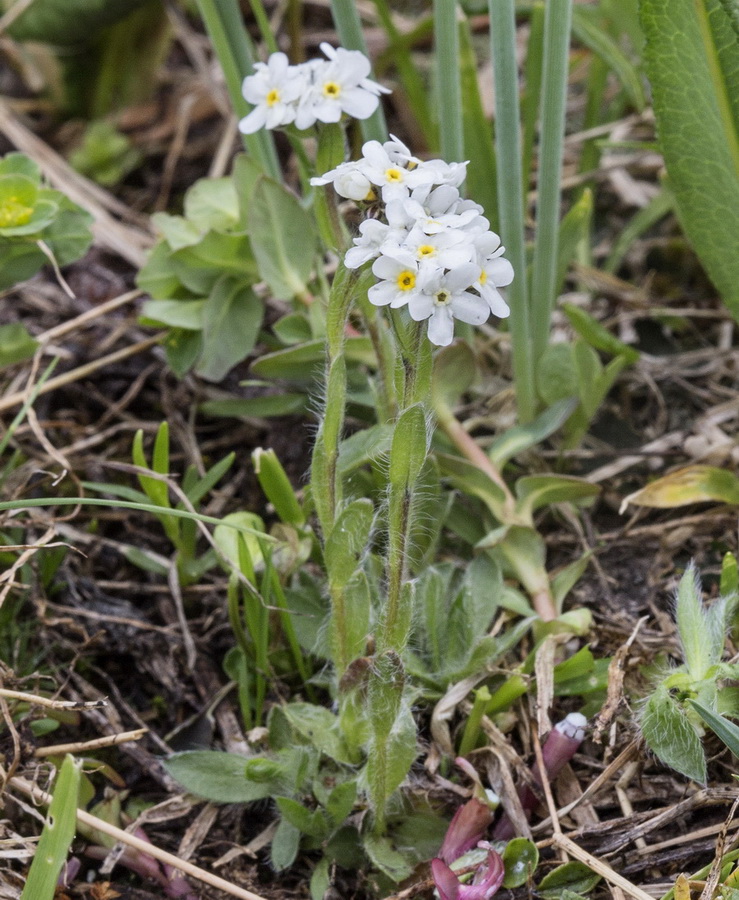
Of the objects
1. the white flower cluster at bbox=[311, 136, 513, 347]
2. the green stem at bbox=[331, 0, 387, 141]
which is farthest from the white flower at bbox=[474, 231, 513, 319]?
the green stem at bbox=[331, 0, 387, 141]

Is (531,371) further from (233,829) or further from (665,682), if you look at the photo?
(233,829)

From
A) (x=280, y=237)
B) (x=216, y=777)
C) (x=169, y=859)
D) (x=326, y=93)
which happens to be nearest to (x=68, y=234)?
(x=280, y=237)

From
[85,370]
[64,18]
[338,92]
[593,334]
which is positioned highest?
[64,18]

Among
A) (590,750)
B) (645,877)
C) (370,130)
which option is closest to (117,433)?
(370,130)

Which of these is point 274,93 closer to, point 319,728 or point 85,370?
point 85,370

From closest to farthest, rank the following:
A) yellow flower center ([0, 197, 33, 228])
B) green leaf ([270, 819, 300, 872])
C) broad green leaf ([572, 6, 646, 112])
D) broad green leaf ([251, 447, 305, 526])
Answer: green leaf ([270, 819, 300, 872])
broad green leaf ([251, 447, 305, 526])
yellow flower center ([0, 197, 33, 228])
broad green leaf ([572, 6, 646, 112])

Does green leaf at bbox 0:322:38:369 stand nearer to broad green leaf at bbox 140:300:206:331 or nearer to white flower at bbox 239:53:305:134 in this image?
broad green leaf at bbox 140:300:206:331

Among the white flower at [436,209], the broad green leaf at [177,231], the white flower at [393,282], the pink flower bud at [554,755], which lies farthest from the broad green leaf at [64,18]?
the pink flower bud at [554,755]
